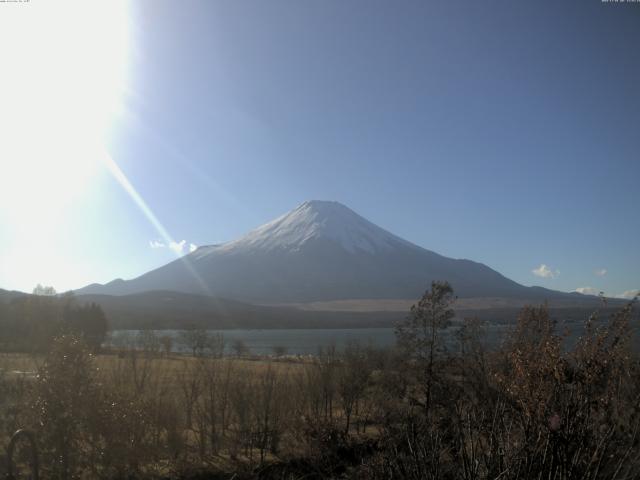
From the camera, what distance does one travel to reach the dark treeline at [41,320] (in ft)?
125

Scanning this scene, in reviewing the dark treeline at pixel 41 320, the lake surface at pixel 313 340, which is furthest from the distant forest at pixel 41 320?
the lake surface at pixel 313 340

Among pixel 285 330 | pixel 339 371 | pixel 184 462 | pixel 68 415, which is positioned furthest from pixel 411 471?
pixel 285 330

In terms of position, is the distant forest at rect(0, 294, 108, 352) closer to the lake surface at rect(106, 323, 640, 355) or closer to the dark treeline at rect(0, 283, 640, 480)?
the lake surface at rect(106, 323, 640, 355)

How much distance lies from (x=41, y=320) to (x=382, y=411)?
34.3 m

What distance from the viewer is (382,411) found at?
1944cm

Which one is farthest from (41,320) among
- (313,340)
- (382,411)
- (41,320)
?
(313,340)

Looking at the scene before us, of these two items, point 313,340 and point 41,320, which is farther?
point 313,340

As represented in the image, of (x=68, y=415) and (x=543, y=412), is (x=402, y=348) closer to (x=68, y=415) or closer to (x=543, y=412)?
(x=68, y=415)

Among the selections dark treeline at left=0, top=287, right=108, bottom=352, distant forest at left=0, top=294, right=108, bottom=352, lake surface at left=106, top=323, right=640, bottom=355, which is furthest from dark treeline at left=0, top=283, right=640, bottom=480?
dark treeline at left=0, top=287, right=108, bottom=352

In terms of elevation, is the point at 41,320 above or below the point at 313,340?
above

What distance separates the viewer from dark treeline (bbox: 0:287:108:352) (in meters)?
38.2

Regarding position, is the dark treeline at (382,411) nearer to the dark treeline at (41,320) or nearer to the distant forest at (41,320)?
the distant forest at (41,320)

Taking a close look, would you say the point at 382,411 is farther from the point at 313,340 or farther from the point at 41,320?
the point at 313,340

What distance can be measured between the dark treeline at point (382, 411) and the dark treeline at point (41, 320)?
20258 mm
